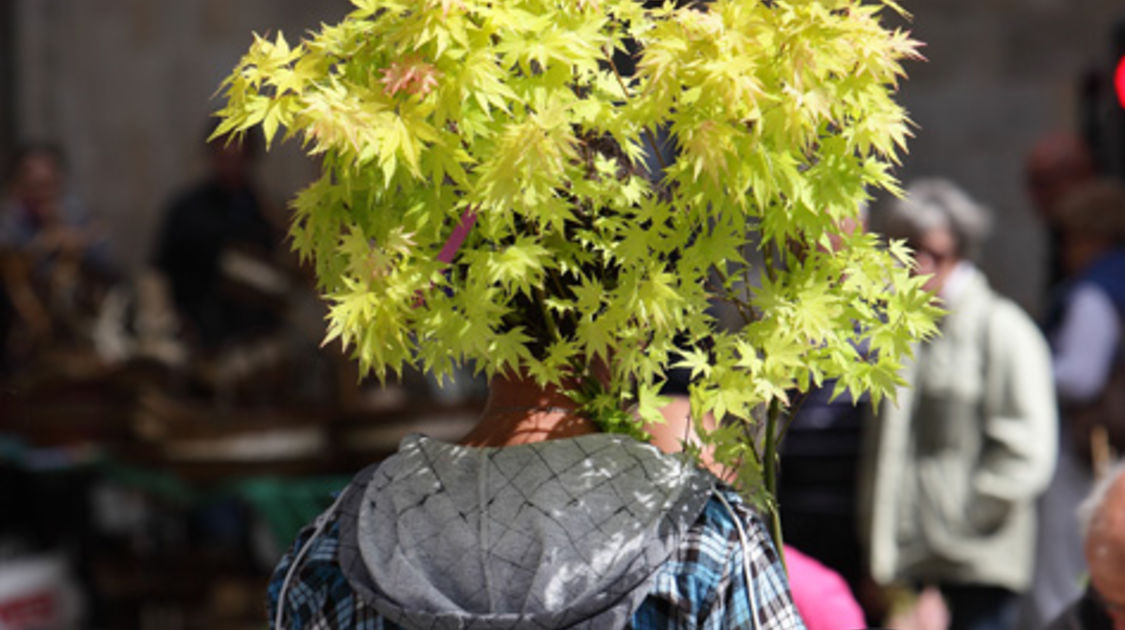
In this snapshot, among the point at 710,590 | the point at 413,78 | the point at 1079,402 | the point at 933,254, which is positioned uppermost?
the point at 413,78

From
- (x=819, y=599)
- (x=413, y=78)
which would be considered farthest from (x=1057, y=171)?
(x=413, y=78)

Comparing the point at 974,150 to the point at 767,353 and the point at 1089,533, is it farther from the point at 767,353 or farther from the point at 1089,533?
the point at 767,353

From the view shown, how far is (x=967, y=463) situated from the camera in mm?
4566

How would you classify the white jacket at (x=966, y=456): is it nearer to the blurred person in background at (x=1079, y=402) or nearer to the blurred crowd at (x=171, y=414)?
the blurred person in background at (x=1079, y=402)

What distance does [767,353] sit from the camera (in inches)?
83.8

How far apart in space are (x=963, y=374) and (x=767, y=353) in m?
2.54

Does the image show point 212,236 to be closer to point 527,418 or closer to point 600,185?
point 527,418

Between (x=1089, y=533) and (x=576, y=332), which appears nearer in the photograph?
(x=576, y=332)

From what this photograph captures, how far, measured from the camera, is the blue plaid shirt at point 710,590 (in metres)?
2.08

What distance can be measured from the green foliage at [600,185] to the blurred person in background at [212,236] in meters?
4.69

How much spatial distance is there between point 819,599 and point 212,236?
4.70 m

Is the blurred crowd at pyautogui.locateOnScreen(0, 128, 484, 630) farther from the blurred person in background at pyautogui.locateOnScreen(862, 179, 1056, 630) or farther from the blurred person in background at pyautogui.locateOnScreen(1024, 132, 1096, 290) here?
the blurred person in background at pyautogui.locateOnScreen(1024, 132, 1096, 290)

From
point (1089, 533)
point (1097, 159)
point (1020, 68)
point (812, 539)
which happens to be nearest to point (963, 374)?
point (812, 539)

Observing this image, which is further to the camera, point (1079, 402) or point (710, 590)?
point (1079, 402)
